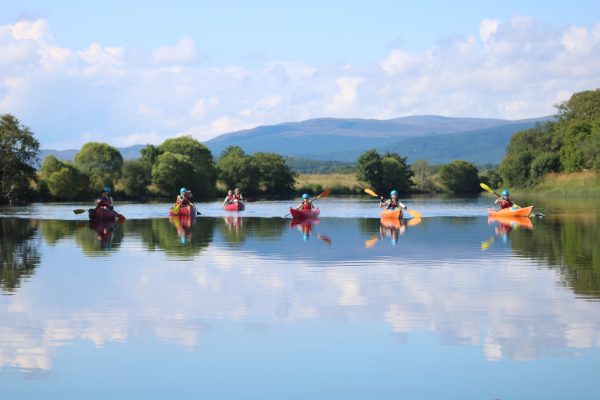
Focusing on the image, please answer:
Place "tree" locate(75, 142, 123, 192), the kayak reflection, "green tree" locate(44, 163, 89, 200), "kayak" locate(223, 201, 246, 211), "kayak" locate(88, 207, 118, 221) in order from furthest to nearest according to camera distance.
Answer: "tree" locate(75, 142, 123, 192), "green tree" locate(44, 163, 89, 200), "kayak" locate(223, 201, 246, 211), "kayak" locate(88, 207, 118, 221), the kayak reflection

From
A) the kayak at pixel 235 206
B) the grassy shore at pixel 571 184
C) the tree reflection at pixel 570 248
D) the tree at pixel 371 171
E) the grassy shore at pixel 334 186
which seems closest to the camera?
the tree reflection at pixel 570 248

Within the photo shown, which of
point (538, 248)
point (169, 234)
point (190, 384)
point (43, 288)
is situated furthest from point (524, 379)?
point (169, 234)

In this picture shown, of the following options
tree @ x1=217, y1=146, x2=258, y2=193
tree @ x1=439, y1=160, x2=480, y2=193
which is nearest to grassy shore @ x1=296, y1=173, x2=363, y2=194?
tree @ x1=217, y1=146, x2=258, y2=193

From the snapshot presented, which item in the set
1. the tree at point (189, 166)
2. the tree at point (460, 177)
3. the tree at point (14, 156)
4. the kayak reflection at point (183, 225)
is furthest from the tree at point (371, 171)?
the kayak reflection at point (183, 225)

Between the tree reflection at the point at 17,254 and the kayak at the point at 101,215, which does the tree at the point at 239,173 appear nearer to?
the kayak at the point at 101,215

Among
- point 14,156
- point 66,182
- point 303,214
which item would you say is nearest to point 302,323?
point 303,214

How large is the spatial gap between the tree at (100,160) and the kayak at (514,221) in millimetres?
53610

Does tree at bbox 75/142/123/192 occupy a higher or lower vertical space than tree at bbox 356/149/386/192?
higher

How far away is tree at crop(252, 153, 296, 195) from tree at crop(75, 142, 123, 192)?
20.1 m

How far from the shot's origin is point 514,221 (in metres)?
39.3

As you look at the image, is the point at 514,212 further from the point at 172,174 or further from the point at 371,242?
the point at 172,174

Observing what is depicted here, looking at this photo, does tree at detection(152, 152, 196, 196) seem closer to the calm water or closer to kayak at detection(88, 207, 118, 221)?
kayak at detection(88, 207, 118, 221)

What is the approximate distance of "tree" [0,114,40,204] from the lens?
67.7 m

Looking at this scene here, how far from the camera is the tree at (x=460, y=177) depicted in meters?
127
